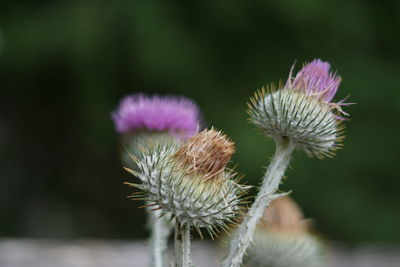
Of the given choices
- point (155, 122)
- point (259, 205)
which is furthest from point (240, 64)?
point (259, 205)

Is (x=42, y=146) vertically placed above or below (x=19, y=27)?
below

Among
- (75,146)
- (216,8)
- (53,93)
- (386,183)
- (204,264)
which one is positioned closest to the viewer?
(204,264)

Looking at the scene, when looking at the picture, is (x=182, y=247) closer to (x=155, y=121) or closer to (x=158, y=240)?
(x=158, y=240)

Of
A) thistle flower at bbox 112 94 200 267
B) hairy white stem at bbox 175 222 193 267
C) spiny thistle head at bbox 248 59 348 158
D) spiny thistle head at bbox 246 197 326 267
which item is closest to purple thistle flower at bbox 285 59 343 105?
spiny thistle head at bbox 248 59 348 158

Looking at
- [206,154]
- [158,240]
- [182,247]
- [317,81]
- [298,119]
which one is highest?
[317,81]

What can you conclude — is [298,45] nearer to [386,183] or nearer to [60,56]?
[386,183]

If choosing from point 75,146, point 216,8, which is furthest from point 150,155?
point 75,146
